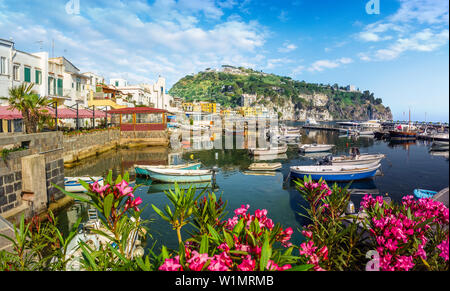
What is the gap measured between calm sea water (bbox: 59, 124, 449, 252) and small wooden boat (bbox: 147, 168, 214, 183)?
118cm

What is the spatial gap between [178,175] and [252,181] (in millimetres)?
7672

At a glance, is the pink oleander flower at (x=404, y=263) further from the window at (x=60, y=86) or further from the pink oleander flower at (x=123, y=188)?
the window at (x=60, y=86)

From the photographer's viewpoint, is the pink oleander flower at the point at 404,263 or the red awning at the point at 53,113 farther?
the red awning at the point at 53,113

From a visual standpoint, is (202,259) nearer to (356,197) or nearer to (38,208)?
(38,208)

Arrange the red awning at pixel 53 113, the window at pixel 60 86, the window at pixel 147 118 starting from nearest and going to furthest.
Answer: the red awning at pixel 53 113 → the window at pixel 60 86 → the window at pixel 147 118

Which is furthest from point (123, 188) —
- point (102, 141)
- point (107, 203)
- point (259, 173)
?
point (102, 141)

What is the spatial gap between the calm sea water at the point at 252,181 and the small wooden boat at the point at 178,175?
1.18 metres

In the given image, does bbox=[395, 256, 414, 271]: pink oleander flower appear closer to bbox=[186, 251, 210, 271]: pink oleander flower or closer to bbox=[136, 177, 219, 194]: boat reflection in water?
bbox=[186, 251, 210, 271]: pink oleander flower

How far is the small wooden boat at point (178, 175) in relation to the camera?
23.2 meters

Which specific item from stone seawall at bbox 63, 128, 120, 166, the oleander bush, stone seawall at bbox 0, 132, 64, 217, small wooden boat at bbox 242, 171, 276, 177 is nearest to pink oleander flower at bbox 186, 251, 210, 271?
the oleander bush

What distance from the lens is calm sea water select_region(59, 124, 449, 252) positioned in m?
15.6

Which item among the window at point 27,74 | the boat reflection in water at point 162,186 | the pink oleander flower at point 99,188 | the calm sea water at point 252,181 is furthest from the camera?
the window at point 27,74

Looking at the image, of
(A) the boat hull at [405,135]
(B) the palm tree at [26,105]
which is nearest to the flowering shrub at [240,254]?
(B) the palm tree at [26,105]
